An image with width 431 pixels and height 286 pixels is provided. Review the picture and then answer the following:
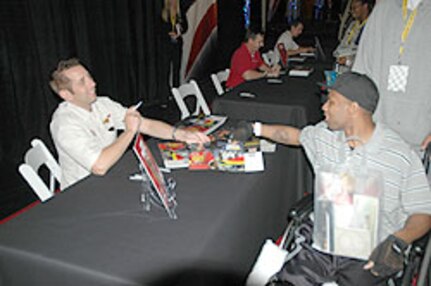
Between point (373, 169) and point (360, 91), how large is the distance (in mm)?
313

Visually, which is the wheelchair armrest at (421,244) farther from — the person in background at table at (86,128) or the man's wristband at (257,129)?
the person in background at table at (86,128)

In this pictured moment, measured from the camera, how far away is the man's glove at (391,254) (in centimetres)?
136

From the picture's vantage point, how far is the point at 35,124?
3900 millimetres

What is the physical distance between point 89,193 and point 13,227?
329 mm

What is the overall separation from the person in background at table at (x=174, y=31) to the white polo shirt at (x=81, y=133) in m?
3.92

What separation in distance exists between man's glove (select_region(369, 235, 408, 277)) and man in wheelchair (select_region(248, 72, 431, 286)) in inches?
1.3

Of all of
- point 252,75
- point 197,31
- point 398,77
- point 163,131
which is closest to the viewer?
point 398,77

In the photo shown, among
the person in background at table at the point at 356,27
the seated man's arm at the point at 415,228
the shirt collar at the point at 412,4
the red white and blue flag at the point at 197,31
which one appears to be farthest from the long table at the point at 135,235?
the red white and blue flag at the point at 197,31

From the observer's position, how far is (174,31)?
20.1 ft

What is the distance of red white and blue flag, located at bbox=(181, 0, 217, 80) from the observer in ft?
22.3

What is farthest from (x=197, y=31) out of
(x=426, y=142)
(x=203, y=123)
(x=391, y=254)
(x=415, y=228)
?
(x=391, y=254)

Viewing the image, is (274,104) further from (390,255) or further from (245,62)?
(390,255)

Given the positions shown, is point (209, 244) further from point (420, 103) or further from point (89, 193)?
point (420, 103)

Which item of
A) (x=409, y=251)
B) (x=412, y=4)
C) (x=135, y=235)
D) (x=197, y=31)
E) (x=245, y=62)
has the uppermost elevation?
(x=412, y=4)
